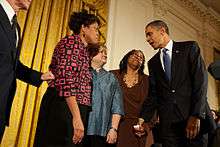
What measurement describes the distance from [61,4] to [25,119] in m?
1.53

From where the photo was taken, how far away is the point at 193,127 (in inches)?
67.6

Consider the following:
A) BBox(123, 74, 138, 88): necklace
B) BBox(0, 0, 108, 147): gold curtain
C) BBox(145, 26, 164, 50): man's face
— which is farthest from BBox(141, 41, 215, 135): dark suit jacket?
BBox(0, 0, 108, 147): gold curtain

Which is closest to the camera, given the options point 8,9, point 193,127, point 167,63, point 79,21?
point 8,9

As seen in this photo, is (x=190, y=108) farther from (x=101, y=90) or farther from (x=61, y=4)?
(x=61, y=4)

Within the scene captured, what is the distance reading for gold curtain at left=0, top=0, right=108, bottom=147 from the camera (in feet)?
9.46

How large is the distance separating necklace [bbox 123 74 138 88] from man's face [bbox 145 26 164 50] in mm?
701

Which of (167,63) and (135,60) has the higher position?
(135,60)

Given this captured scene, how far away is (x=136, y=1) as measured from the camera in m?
4.66

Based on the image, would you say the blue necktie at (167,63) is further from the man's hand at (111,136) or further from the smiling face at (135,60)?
the smiling face at (135,60)

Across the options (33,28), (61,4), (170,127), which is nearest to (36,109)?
(33,28)

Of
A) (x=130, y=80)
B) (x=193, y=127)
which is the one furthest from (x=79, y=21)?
(x=130, y=80)

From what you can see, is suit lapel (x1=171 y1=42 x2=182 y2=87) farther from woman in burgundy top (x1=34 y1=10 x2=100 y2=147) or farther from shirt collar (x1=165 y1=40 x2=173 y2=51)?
woman in burgundy top (x1=34 y1=10 x2=100 y2=147)

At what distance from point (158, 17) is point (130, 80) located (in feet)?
8.24

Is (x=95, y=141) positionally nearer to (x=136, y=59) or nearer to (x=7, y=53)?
(x=7, y=53)
